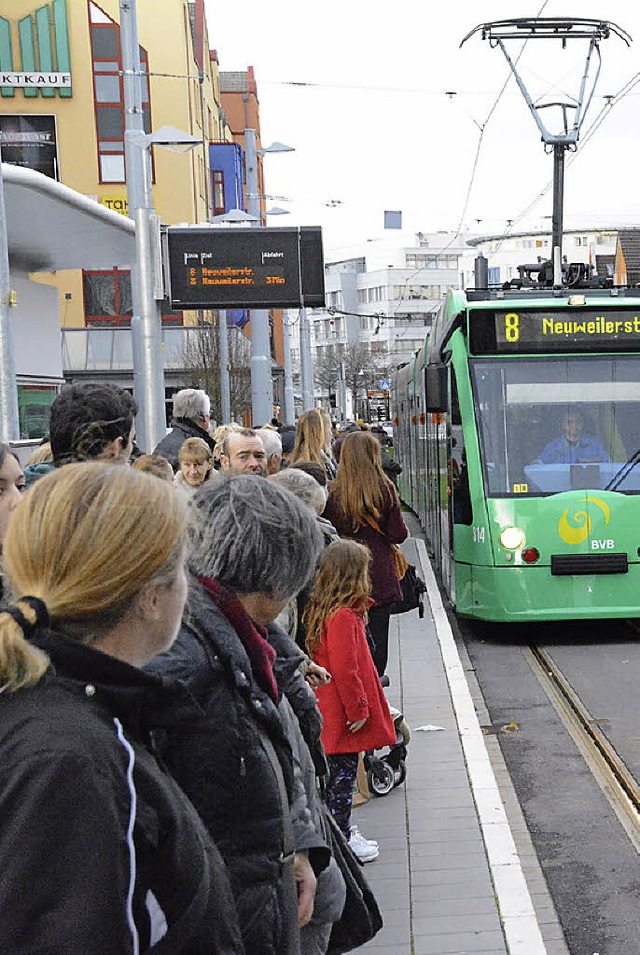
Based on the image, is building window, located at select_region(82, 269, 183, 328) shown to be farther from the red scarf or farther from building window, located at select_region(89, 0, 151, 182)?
the red scarf

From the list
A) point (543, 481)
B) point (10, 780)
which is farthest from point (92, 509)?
point (543, 481)

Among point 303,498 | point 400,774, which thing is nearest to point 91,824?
point 303,498

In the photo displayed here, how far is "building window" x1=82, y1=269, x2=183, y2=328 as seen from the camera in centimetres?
4322

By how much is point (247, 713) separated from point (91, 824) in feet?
3.12

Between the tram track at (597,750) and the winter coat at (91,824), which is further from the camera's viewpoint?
the tram track at (597,750)

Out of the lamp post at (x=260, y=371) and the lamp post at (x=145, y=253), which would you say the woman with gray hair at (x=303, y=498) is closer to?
the lamp post at (x=145, y=253)

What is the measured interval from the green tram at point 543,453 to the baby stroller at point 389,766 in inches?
182

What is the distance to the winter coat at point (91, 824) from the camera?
1.74m

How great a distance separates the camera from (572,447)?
11328 mm

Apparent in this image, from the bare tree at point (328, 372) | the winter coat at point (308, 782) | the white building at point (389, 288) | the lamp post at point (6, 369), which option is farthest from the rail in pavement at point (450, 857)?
the white building at point (389, 288)

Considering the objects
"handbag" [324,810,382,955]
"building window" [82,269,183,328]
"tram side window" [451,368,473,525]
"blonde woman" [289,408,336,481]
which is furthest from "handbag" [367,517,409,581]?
"building window" [82,269,183,328]

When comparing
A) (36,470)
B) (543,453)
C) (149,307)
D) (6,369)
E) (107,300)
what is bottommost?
(543,453)

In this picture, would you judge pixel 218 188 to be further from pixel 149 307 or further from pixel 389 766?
pixel 389 766

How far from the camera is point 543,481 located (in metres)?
11.2
